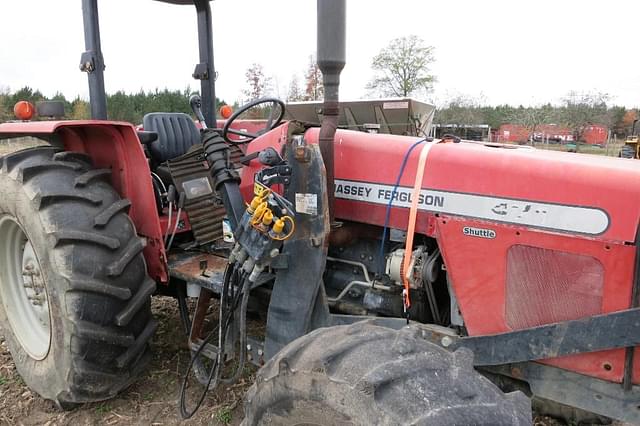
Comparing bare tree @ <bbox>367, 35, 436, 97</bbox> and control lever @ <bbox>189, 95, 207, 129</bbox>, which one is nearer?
control lever @ <bbox>189, 95, 207, 129</bbox>

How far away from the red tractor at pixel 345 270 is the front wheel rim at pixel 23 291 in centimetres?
1

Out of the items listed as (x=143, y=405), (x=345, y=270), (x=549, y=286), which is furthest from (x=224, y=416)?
(x=549, y=286)

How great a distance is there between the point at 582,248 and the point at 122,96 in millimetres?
22803

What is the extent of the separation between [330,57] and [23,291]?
7.41 feet

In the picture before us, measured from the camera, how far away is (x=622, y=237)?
5.23ft

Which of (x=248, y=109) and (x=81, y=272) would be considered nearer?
(x=81, y=272)

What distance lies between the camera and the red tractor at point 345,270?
61.1 inches

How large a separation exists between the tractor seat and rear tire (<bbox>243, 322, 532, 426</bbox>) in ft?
6.63

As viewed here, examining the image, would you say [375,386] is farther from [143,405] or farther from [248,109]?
[143,405]

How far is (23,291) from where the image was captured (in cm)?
289

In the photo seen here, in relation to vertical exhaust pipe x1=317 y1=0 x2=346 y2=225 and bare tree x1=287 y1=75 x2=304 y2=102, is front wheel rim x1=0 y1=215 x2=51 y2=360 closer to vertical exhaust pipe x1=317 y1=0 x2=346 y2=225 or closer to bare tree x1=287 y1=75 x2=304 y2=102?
vertical exhaust pipe x1=317 y1=0 x2=346 y2=225

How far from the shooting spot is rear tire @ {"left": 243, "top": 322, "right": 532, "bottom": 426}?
133 cm

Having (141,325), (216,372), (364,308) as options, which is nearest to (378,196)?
(364,308)

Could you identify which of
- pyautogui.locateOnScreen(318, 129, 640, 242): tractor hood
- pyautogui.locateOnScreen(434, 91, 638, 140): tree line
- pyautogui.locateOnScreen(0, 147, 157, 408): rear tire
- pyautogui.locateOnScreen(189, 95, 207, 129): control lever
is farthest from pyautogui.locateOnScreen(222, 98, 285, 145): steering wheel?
pyautogui.locateOnScreen(434, 91, 638, 140): tree line
